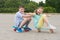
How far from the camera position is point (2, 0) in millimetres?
37344

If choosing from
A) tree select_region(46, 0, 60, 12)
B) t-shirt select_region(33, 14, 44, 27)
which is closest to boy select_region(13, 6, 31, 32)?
t-shirt select_region(33, 14, 44, 27)

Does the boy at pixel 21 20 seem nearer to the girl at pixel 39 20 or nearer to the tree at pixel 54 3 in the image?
the girl at pixel 39 20

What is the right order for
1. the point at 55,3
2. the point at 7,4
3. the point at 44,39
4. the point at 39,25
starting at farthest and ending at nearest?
the point at 7,4, the point at 55,3, the point at 39,25, the point at 44,39

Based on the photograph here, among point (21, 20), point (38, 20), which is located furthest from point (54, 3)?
point (38, 20)

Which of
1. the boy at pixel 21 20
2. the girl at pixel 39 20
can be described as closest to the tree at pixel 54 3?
the boy at pixel 21 20

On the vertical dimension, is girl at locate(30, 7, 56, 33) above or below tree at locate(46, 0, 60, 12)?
above

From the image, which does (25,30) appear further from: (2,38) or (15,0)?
(15,0)

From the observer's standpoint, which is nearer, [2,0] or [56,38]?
[56,38]

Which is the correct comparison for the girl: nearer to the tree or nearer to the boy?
the boy

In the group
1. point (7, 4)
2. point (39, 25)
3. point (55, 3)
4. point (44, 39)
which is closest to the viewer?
point (44, 39)

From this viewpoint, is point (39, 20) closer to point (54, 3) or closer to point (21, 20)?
point (21, 20)

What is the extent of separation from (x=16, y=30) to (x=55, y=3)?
21.0 meters

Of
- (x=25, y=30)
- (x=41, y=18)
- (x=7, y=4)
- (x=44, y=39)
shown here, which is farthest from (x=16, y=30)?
(x=7, y=4)

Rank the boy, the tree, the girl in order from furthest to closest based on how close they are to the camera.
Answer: the tree → the boy → the girl
